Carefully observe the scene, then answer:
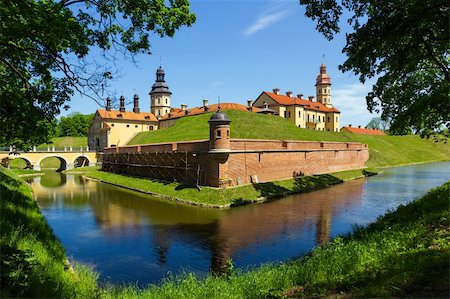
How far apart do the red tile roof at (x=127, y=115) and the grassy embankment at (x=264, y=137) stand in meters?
8.45

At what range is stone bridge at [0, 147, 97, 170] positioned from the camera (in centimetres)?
5690

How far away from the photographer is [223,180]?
85.6ft

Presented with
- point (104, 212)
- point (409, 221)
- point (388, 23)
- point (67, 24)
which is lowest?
point (104, 212)

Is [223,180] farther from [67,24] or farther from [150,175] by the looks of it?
[67,24]

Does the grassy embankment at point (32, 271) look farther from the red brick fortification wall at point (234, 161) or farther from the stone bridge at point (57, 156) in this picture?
the stone bridge at point (57, 156)

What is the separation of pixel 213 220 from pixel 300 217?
5.01 m

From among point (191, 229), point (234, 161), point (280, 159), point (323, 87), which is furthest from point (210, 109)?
point (191, 229)

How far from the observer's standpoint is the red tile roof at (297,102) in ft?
227

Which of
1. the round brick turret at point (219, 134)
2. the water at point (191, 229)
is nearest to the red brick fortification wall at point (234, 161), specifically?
the round brick turret at point (219, 134)

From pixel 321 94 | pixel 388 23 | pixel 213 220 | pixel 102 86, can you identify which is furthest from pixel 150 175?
pixel 321 94

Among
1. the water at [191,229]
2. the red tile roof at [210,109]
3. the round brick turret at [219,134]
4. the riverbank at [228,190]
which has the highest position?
the red tile roof at [210,109]

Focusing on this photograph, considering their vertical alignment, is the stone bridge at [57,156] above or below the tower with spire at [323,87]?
below

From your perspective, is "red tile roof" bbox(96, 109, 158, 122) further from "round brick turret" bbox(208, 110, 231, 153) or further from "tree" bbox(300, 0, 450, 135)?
"tree" bbox(300, 0, 450, 135)

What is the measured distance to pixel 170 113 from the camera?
74.9 metres
